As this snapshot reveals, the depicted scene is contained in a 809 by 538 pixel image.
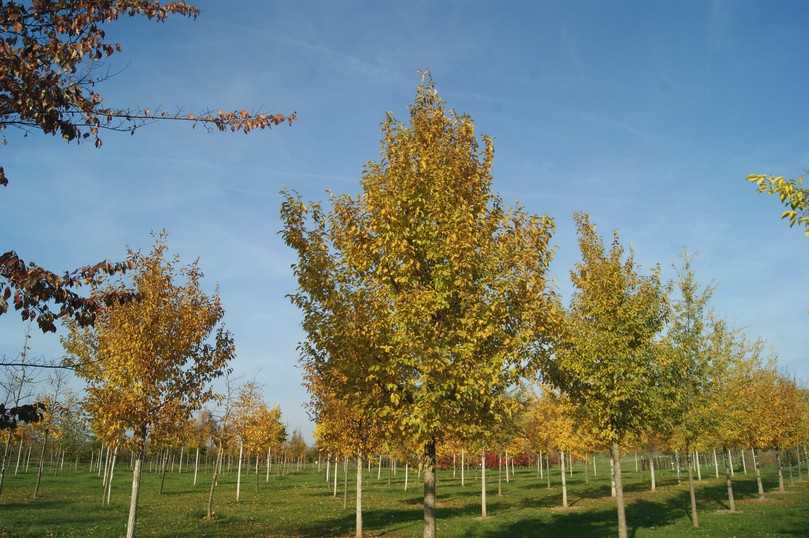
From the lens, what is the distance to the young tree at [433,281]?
8633 millimetres

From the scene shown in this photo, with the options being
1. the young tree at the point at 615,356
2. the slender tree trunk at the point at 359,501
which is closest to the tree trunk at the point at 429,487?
the young tree at the point at 615,356

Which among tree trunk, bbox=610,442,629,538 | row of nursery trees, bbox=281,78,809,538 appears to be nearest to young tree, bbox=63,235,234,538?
row of nursery trees, bbox=281,78,809,538

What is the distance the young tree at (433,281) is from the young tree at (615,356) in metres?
5.11

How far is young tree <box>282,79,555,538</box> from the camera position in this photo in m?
8.63

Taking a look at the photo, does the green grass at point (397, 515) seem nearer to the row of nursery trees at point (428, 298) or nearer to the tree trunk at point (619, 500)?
the tree trunk at point (619, 500)

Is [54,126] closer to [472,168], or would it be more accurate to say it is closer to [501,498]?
[472,168]

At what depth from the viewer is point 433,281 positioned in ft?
30.7

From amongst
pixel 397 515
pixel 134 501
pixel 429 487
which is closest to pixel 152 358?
pixel 134 501

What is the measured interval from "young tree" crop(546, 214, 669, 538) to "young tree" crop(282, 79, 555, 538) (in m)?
5.11

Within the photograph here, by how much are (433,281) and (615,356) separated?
8.16 m

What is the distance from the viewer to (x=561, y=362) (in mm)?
14266

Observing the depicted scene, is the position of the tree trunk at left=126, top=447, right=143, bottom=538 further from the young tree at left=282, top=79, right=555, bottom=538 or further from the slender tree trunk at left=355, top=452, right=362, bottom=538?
the slender tree trunk at left=355, top=452, right=362, bottom=538

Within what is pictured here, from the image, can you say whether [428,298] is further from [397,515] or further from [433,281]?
[397,515]

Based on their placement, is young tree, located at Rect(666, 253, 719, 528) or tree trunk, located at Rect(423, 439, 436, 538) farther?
young tree, located at Rect(666, 253, 719, 528)
